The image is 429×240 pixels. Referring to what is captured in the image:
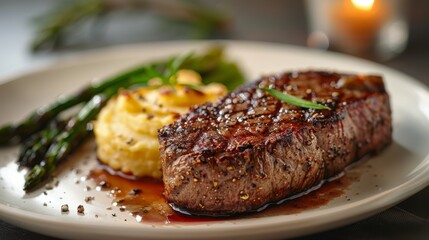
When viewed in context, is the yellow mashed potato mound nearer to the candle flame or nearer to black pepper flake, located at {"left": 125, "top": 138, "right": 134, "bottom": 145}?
black pepper flake, located at {"left": 125, "top": 138, "right": 134, "bottom": 145}

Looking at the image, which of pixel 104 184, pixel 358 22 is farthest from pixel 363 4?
pixel 104 184

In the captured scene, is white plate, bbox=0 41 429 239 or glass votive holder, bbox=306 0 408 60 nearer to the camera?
white plate, bbox=0 41 429 239

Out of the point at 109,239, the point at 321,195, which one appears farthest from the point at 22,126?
the point at 321,195

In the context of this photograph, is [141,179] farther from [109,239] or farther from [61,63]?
[61,63]

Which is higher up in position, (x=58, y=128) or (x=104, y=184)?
(x=104, y=184)

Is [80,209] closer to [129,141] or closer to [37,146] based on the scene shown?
[129,141]

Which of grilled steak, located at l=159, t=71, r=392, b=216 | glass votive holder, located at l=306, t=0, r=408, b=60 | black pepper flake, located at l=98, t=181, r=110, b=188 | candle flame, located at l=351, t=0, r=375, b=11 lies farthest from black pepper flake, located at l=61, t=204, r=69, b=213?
candle flame, located at l=351, t=0, r=375, b=11
